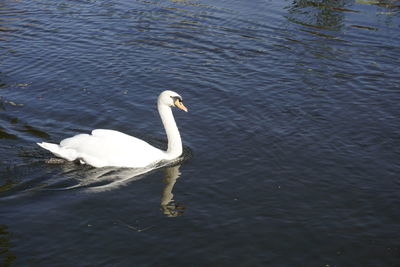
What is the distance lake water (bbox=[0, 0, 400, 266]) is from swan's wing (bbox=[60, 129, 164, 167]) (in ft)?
0.77

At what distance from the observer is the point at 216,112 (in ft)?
47.5

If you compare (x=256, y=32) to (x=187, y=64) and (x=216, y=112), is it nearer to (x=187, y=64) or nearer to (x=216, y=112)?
(x=187, y=64)

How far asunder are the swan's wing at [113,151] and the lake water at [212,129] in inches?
9.2

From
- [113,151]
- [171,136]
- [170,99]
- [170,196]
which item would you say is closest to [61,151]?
[113,151]

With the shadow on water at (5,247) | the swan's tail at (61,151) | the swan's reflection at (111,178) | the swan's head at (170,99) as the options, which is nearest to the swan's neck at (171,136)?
the swan's head at (170,99)

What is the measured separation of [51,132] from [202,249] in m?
5.96

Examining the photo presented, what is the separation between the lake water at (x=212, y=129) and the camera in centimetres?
912

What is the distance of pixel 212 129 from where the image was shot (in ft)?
44.4

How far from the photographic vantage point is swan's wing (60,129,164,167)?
1152 centimetres

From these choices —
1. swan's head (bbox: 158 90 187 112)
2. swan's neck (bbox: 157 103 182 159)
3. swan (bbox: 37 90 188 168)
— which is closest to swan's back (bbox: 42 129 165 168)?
swan (bbox: 37 90 188 168)

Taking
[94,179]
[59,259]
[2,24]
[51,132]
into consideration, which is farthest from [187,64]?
[59,259]

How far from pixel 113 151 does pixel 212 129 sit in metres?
2.98

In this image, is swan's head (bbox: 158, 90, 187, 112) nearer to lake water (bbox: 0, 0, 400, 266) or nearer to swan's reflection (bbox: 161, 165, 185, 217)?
lake water (bbox: 0, 0, 400, 266)

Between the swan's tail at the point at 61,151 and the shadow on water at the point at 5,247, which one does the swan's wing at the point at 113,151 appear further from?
the shadow on water at the point at 5,247
